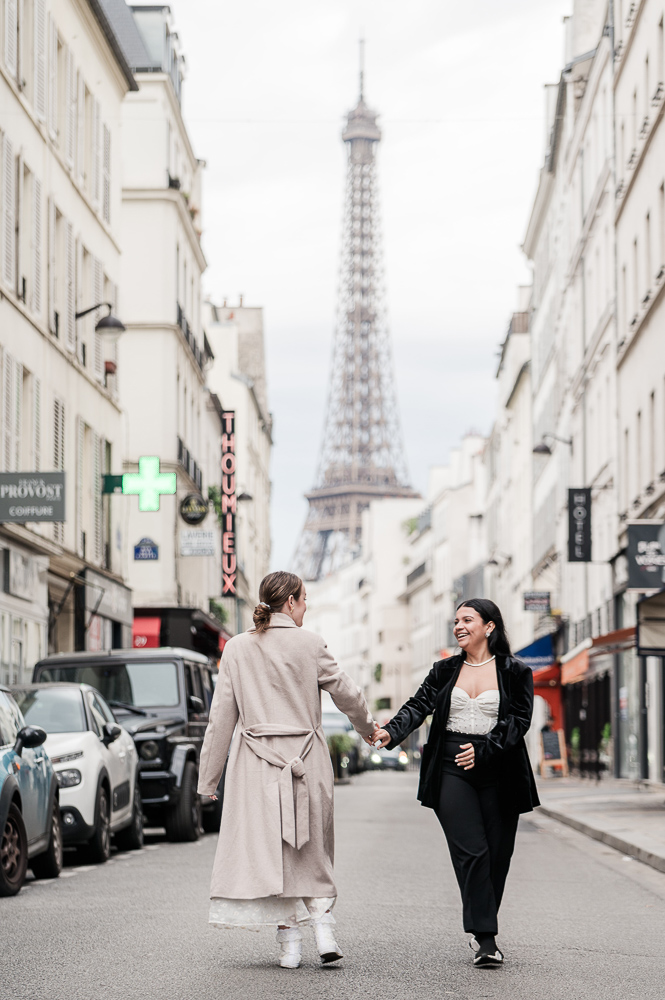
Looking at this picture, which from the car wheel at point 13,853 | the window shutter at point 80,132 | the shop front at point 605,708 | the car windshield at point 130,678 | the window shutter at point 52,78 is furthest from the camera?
the window shutter at point 80,132

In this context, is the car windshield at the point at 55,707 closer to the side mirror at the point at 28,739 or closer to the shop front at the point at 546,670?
the side mirror at the point at 28,739

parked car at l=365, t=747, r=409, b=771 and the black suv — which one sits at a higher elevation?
the black suv

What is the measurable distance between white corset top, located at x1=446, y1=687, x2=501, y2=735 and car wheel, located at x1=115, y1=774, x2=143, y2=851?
9700mm

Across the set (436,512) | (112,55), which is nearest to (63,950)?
(112,55)

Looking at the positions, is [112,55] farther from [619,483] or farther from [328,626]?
[328,626]

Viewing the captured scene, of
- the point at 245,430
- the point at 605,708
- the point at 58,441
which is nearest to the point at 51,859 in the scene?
the point at 58,441

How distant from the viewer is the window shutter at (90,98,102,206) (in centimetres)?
3447

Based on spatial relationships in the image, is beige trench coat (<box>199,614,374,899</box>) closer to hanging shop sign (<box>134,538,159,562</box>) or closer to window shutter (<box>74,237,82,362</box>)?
window shutter (<box>74,237,82,362</box>)

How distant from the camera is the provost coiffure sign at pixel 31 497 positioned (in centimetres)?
2212

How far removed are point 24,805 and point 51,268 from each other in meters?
Result: 18.5

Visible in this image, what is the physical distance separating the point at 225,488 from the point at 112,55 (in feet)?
53.6

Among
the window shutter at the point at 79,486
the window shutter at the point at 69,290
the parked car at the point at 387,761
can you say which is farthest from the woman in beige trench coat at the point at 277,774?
the parked car at the point at 387,761

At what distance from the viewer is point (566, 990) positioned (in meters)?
7.80

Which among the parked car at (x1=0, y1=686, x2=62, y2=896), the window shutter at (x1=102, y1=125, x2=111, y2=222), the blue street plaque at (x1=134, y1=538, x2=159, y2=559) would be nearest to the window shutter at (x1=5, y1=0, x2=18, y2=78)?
the window shutter at (x1=102, y1=125, x2=111, y2=222)
